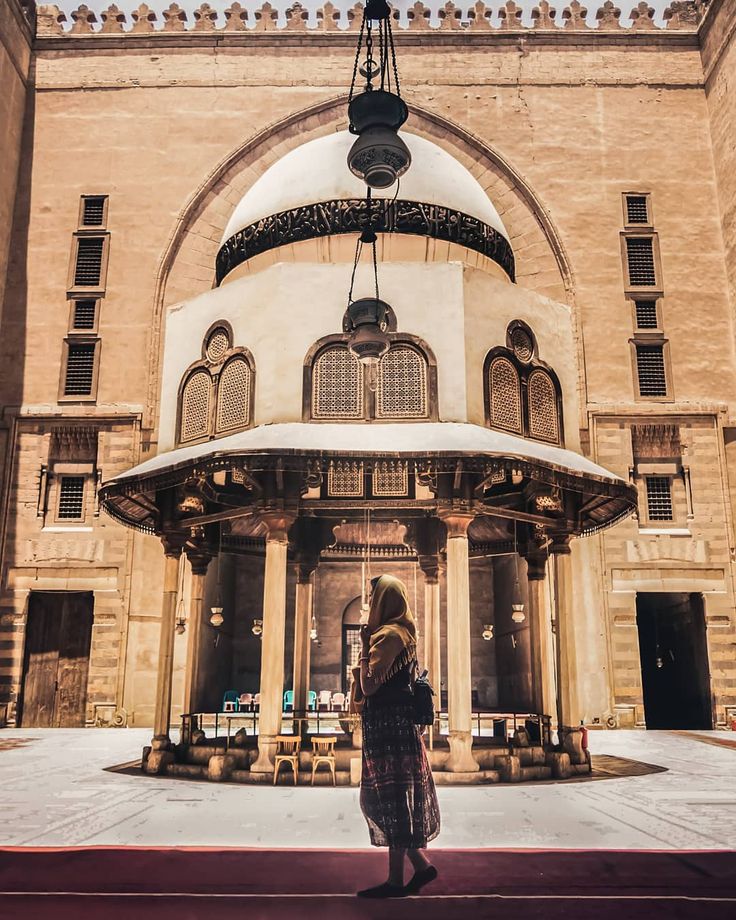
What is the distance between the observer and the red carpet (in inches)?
193

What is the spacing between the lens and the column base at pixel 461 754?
10492mm

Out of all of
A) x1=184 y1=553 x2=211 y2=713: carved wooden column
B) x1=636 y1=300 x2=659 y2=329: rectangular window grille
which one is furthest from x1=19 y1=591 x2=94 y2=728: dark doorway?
x1=636 y1=300 x2=659 y2=329: rectangular window grille

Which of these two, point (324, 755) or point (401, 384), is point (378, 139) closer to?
point (401, 384)

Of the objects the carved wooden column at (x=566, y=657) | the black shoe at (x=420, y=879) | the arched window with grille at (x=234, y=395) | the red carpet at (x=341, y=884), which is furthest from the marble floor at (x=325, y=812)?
the arched window with grille at (x=234, y=395)

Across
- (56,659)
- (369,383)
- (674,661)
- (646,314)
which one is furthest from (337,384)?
(674,661)

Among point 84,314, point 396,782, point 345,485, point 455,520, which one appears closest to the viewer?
point 396,782

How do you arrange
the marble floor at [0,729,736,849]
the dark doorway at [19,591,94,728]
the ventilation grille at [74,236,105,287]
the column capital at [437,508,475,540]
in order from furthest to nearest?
the ventilation grille at [74,236,105,287] < the dark doorway at [19,591,94,728] < the column capital at [437,508,475,540] < the marble floor at [0,729,736,849]

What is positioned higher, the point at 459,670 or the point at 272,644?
the point at 272,644

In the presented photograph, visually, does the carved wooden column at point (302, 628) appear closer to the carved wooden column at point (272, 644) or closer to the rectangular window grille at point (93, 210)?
the carved wooden column at point (272, 644)

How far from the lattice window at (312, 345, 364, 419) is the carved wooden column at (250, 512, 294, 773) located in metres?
1.62

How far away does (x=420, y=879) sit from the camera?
5312mm

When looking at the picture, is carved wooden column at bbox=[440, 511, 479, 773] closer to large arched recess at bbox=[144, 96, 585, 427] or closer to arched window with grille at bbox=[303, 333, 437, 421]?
arched window with grille at bbox=[303, 333, 437, 421]

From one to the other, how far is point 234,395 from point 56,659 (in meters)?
13.8

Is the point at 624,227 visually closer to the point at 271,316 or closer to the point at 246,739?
the point at 271,316
